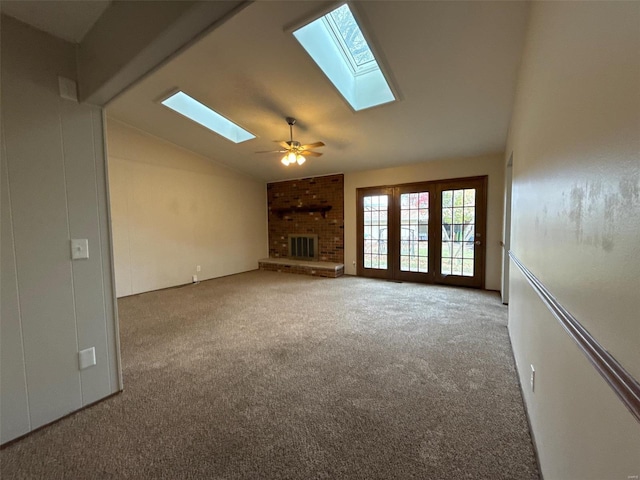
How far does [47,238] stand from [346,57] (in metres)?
3.34

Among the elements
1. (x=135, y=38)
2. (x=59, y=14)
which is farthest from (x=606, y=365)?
(x=59, y=14)

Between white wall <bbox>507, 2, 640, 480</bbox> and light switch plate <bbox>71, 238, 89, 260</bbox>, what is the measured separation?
8.28 ft

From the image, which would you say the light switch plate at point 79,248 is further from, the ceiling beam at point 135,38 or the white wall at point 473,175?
the white wall at point 473,175

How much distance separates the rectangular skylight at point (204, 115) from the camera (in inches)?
158

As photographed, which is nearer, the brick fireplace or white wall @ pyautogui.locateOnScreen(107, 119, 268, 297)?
white wall @ pyautogui.locateOnScreen(107, 119, 268, 297)

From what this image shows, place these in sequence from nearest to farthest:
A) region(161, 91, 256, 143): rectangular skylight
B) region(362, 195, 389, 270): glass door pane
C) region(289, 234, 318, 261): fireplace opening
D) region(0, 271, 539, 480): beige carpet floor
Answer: region(0, 271, 539, 480): beige carpet floor, region(161, 91, 256, 143): rectangular skylight, region(362, 195, 389, 270): glass door pane, region(289, 234, 318, 261): fireplace opening

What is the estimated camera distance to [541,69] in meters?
1.57

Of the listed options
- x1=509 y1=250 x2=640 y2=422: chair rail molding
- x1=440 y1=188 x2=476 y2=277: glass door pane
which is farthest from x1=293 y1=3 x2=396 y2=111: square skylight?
x1=509 y1=250 x2=640 y2=422: chair rail molding

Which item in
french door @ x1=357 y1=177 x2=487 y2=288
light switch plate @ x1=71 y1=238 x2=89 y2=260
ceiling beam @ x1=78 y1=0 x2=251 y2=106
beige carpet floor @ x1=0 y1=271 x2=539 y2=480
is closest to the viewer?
ceiling beam @ x1=78 y1=0 x2=251 y2=106

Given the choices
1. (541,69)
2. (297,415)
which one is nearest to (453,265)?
(541,69)

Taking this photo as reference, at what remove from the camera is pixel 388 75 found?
2840 millimetres

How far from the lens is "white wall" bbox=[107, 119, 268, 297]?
459 centimetres

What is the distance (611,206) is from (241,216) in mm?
6683

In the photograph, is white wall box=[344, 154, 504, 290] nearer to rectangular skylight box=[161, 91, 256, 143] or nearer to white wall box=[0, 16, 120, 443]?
rectangular skylight box=[161, 91, 256, 143]
